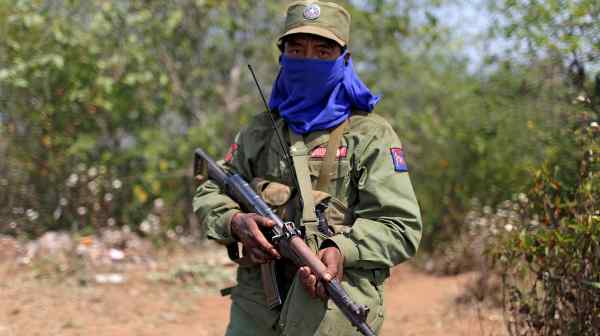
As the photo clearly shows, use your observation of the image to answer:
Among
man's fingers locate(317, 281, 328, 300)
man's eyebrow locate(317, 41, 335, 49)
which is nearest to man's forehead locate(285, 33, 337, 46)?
man's eyebrow locate(317, 41, 335, 49)

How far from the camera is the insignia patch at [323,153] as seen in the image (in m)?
2.41

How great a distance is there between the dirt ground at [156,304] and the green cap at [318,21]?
8.85 feet

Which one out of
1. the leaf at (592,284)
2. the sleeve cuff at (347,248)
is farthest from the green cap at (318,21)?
the leaf at (592,284)

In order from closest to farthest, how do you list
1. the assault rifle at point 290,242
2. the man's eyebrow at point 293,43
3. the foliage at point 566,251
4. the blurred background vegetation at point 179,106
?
the assault rifle at point 290,242, the man's eyebrow at point 293,43, the foliage at point 566,251, the blurred background vegetation at point 179,106

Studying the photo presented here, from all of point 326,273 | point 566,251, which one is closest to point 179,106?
point 566,251

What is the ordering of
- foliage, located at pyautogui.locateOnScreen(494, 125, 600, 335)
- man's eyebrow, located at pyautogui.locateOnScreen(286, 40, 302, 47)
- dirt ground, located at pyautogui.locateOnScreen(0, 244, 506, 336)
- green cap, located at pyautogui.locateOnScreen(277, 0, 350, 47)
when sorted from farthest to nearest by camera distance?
dirt ground, located at pyautogui.locateOnScreen(0, 244, 506, 336) < foliage, located at pyautogui.locateOnScreen(494, 125, 600, 335) < man's eyebrow, located at pyautogui.locateOnScreen(286, 40, 302, 47) < green cap, located at pyautogui.locateOnScreen(277, 0, 350, 47)

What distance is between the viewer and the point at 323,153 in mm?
2434

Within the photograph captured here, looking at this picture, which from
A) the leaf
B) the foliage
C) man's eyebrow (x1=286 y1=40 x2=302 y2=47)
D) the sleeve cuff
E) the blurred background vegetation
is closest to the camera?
the sleeve cuff

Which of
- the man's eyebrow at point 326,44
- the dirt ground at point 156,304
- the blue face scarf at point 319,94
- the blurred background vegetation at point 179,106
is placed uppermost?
the man's eyebrow at point 326,44

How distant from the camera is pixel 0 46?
659 centimetres

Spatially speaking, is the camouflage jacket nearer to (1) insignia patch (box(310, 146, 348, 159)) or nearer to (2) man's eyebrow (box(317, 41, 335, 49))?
(1) insignia patch (box(310, 146, 348, 159))

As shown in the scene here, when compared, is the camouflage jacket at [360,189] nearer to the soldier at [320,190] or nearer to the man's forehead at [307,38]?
the soldier at [320,190]

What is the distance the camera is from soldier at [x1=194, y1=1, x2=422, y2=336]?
89.0 inches

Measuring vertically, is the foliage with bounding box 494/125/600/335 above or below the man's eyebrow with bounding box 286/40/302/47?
below
